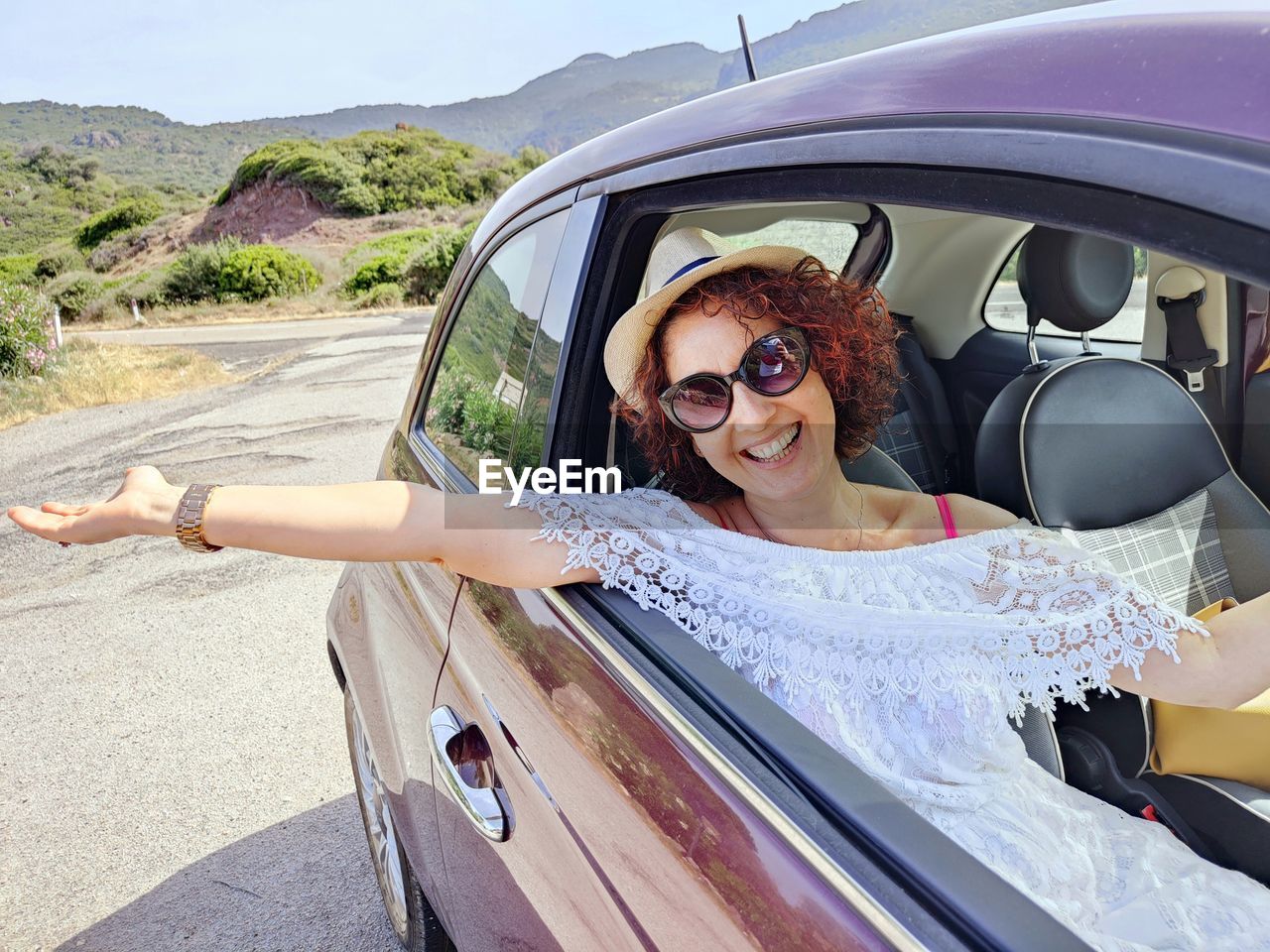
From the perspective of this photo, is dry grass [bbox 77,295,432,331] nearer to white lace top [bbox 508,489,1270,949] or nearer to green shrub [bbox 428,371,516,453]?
green shrub [bbox 428,371,516,453]

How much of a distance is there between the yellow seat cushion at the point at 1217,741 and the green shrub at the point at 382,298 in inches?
917

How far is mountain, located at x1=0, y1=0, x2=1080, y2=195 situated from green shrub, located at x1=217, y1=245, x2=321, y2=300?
28.0 ft

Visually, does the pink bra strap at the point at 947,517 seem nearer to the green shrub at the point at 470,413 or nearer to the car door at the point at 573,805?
the car door at the point at 573,805

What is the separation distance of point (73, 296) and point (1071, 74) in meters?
32.7

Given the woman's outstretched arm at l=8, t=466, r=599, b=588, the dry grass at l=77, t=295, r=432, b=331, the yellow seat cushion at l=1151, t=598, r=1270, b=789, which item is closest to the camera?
the woman's outstretched arm at l=8, t=466, r=599, b=588

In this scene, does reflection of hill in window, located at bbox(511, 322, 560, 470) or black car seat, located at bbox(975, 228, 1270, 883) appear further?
black car seat, located at bbox(975, 228, 1270, 883)

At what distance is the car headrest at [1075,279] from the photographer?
7.30ft

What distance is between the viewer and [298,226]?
143ft

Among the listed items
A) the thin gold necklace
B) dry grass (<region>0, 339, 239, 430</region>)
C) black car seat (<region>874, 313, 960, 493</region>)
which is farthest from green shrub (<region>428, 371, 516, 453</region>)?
dry grass (<region>0, 339, 239, 430</region>)

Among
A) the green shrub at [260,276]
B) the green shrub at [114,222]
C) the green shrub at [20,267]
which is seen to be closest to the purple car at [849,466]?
the green shrub at [260,276]

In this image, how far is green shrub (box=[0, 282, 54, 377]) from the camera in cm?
1105

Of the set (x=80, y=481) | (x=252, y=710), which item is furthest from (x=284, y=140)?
(x=252, y=710)

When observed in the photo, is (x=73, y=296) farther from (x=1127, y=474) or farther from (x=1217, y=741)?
(x=1217, y=741)

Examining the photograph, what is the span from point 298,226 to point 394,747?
46599 millimetres
